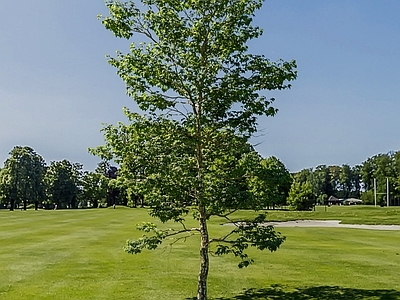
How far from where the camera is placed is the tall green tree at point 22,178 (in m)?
89.0

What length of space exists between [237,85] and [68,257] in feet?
33.6

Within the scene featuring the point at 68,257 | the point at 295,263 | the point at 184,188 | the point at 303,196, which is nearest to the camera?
the point at 184,188

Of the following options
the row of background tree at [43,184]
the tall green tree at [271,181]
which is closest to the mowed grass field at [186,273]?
A: the tall green tree at [271,181]

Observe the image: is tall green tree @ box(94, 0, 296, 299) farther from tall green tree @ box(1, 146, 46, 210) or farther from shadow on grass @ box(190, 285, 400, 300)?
tall green tree @ box(1, 146, 46, 210)

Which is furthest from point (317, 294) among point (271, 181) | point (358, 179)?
point (358, 179)

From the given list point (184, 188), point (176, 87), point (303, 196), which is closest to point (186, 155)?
point (184, 188)

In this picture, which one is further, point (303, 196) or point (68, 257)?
point (303, 196)

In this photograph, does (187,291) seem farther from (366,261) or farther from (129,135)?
(366,261)

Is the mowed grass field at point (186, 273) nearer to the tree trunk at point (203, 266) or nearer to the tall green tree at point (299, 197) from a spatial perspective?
the tree trunk at point (203, 266)

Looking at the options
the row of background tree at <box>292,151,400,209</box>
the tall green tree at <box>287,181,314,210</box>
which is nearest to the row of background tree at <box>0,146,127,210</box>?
the tall green tree at <box>287,181,314,210</box>

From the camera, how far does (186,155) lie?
9992mm

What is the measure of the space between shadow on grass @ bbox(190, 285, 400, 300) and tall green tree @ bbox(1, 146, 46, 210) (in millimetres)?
83451

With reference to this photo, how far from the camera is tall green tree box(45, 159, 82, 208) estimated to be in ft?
313

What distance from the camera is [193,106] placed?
1005 centimetres
